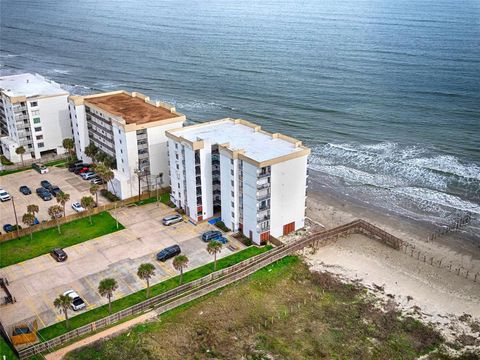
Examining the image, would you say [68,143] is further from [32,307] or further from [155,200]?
[32,307]

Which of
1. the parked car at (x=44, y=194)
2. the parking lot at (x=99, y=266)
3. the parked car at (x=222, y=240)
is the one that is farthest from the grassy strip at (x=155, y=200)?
the parked car at (x=222, y=240)

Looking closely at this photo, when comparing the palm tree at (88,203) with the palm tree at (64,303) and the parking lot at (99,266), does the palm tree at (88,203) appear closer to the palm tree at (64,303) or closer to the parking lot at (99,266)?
the parking lot at (99,266)

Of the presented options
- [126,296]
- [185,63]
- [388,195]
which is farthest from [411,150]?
[185,63]

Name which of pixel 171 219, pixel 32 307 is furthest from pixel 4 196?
pixel 32 307

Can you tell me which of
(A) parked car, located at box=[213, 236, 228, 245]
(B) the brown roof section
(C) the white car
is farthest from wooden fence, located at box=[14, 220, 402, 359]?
(B) the brown roof section

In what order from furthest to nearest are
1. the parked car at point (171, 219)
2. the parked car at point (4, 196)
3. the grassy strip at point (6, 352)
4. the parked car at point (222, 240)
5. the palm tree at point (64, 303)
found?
the parked car at point (4, 196) < the parked car at point (171, 219) < the parked car at point (222, 240) < the palm tree at point (64, 303) < the grassy strip at point (6, 352)

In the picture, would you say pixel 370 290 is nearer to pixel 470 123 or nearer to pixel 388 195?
pixel 388 195
